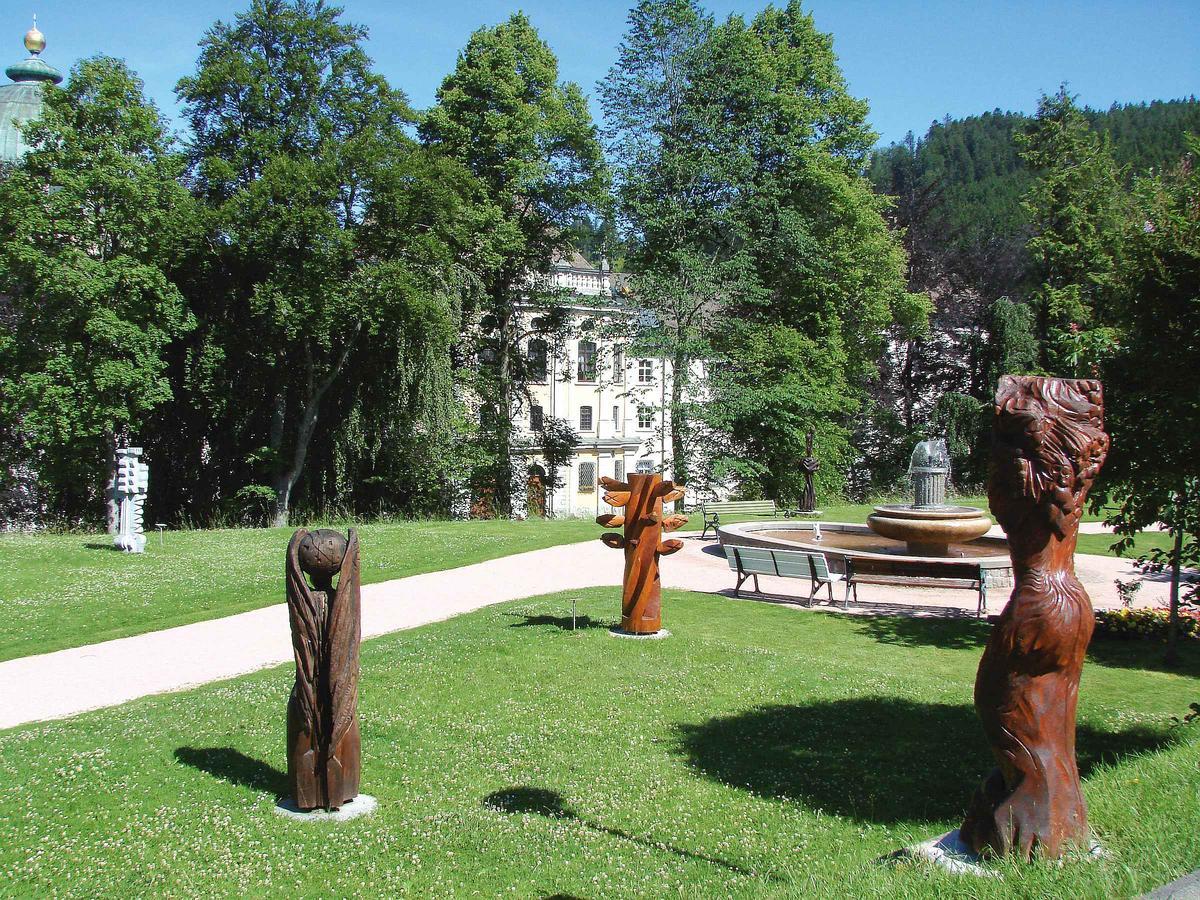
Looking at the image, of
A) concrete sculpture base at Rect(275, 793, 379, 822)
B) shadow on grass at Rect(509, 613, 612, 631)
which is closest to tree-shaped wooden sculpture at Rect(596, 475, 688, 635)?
shadow on grass at Rect(509, 613, 612, 631)

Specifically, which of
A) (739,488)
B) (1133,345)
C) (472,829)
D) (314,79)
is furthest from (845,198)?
(472,829)

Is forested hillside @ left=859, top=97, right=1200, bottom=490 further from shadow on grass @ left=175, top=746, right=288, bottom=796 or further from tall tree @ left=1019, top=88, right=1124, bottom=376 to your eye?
shadow on grass @ left=175, top=746, right=288, bottom=796

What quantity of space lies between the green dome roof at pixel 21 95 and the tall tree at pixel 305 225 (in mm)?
15577

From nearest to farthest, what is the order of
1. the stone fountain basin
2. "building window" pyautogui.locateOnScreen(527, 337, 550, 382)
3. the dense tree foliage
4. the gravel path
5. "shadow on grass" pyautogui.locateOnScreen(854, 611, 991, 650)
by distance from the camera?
the gravel path
"shadow on grass" pyautogui.locateOnScreen(854, 611, 991, 650)
the stone fountain basin
the dense tree foliage
"building window" pyautogui.locateOnScreen(527, 337, 550, 382)

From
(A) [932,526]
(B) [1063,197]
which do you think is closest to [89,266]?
(A) [932,526]

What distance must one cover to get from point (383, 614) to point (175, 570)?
5.86 metres

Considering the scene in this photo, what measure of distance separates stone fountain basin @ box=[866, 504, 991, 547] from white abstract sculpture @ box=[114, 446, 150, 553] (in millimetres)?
14783

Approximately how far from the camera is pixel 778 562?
15203 mm

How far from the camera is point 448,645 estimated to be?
1132 cm

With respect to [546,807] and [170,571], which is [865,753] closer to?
[546,807]

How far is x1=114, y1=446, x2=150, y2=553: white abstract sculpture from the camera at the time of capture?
19344mm

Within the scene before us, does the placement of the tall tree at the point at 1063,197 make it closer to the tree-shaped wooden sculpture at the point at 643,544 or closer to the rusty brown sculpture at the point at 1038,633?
the tree-shaped wooden sculpture at the point at 643,544

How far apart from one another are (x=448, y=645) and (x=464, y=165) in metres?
24.3

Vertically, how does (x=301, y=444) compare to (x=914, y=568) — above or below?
above
